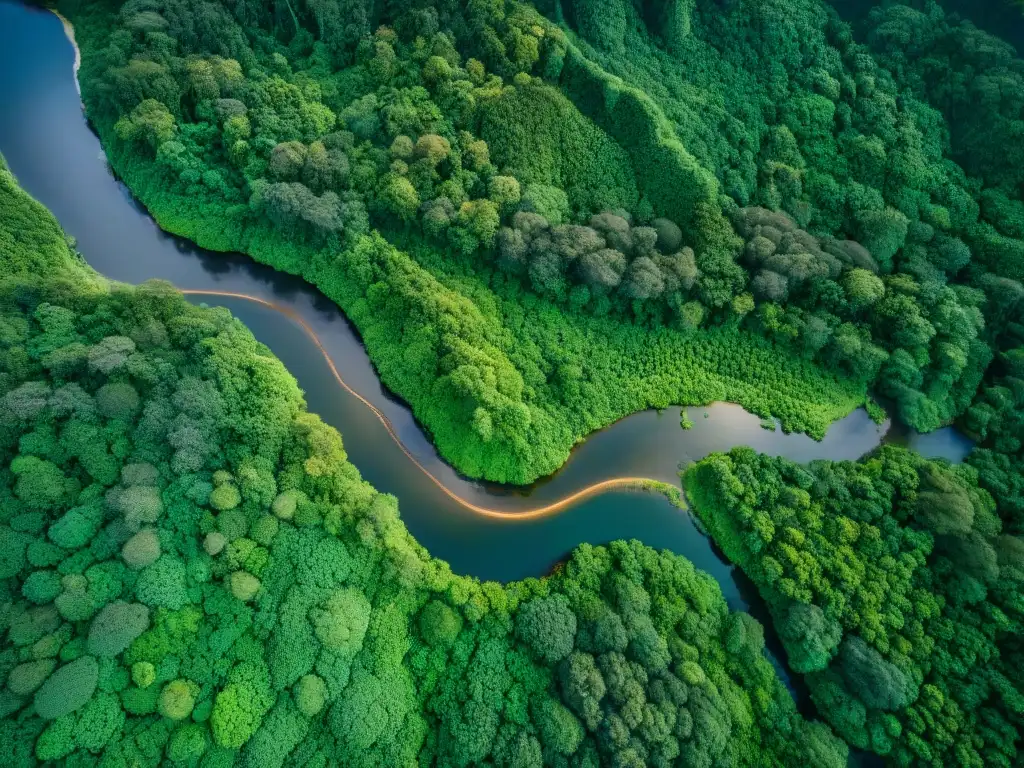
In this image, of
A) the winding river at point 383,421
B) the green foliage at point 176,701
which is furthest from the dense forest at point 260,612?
the winding river at point 383,421

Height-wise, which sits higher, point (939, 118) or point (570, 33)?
point (939, 118)

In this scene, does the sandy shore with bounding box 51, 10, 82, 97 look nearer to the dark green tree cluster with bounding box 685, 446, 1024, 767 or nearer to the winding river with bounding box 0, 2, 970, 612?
the winding river with bounding box 0, 2, 970, 612

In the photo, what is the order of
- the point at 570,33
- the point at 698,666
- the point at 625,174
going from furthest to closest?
the point at 570,33, the point at 625,174, the point at 698,666

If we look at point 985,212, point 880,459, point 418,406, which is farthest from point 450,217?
point 985,212

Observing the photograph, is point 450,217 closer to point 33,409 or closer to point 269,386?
point 269,386

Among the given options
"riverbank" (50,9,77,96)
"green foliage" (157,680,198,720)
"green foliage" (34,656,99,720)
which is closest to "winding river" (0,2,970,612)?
"riverbank" (50,9,77,96)

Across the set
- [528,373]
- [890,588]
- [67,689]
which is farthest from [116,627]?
[890,588]
